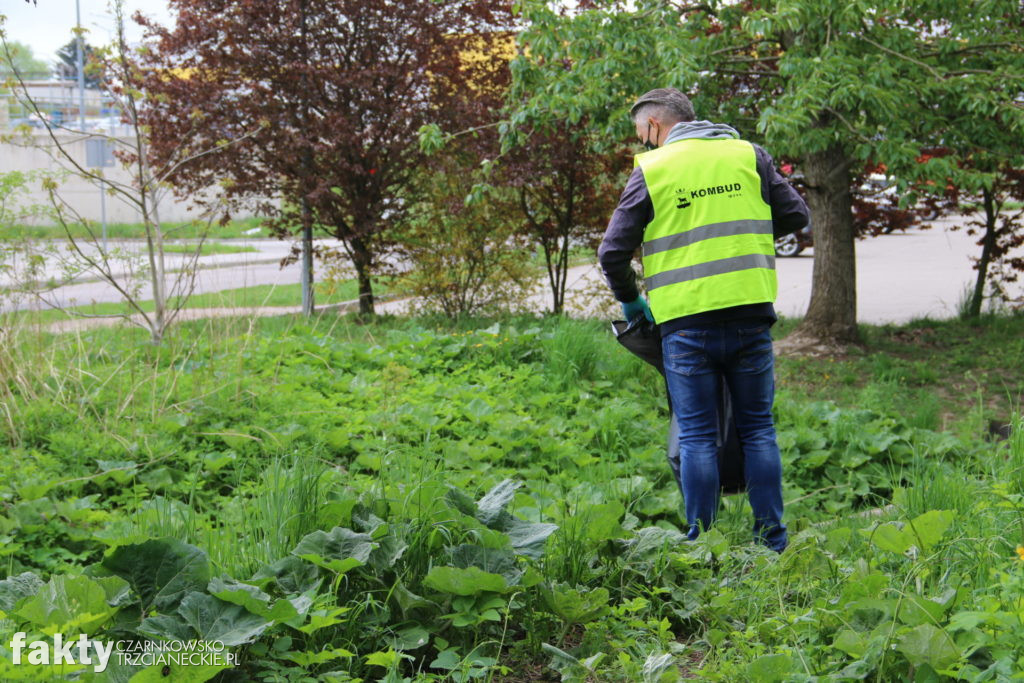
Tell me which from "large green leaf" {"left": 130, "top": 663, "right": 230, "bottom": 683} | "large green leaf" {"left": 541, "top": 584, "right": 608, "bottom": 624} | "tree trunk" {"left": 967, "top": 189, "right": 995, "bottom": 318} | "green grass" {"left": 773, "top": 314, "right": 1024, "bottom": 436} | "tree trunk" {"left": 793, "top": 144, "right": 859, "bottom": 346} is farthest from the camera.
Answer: "tree trunk" {"left": 967, "top": 189, "right": 995, "bottom": 318}

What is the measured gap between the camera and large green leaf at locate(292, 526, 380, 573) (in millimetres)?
2484

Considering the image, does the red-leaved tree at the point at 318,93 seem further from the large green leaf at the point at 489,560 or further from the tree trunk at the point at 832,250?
the large green leaf at the point at 489,560

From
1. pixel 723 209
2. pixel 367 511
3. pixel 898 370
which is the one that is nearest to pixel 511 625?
pixel 367 511

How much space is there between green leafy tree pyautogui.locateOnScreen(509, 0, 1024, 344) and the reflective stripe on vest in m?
2.02

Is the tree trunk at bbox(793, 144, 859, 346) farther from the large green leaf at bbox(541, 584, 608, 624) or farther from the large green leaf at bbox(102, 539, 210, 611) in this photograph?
the large green leaf at bbox(102, 539, 210, 611)

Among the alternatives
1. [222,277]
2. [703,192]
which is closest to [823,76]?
[703,192]

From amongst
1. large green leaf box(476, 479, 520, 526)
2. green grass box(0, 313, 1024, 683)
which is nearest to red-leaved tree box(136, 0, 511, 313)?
green grass box(0, 313, 1024, 683)

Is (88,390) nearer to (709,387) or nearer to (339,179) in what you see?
(709,387)

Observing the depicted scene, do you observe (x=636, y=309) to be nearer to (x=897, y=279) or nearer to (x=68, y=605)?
(x=68, y=605)

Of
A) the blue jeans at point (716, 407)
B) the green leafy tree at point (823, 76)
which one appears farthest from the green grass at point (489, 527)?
the green leafy tree at point (823, 76)

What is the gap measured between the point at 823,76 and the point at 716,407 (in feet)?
10.5

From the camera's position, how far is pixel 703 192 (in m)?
3.52

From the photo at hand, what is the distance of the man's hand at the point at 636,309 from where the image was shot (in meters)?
3.87

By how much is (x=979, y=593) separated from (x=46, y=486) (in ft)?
11.0
